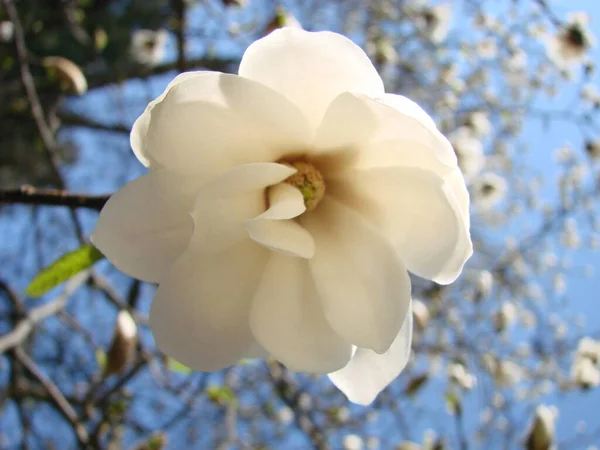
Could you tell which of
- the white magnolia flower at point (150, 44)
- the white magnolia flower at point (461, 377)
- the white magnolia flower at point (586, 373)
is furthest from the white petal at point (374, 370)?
the white magnolia flower at point (150, 44)

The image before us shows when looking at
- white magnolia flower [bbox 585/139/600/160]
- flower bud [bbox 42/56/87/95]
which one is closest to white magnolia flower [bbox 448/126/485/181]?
white magnolia flower [bbox 585/139/600/160]

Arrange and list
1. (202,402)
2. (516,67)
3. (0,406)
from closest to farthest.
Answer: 1. (0,406)
2. (202,402)
3. (516,67)

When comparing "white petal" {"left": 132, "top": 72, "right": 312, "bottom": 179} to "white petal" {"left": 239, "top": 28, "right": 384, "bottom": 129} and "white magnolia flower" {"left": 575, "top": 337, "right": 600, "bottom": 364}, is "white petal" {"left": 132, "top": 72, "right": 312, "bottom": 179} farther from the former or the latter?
"white magnolia flower" {"left": 575, "top": 337, "right": 600, "bottom": 364}

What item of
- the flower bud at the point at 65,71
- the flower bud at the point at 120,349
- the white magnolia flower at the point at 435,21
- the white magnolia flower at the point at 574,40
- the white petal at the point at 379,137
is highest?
the white petal at the point at 379,137

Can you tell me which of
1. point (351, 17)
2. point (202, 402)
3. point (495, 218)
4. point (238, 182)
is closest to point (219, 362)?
point (238, 182)

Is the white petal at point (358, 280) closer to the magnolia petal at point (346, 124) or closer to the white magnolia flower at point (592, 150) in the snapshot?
the magnolia petal at point (346, 124)

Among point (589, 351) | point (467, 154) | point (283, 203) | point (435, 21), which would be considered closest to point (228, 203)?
point (283, 203)

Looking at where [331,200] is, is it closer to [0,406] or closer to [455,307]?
[0,406]
